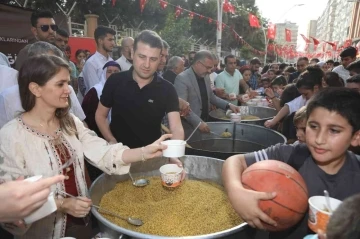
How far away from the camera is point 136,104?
282cm

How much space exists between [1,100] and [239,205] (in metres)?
2.31

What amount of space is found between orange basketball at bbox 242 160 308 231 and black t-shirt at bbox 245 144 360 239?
0.14m

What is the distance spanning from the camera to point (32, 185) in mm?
1041

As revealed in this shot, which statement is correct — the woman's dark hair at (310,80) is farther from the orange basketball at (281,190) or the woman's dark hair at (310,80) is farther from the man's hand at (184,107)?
the orange basketball at (281,190)

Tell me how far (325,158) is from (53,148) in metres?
1.78

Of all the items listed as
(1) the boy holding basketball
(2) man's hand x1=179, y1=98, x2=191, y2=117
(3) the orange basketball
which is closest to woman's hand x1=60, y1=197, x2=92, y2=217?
(1) the boy holding basketball

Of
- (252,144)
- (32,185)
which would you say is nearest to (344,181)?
(32,185)

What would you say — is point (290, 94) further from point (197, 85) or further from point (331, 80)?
point (197, 85)

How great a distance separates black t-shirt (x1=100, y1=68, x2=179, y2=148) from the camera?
283 cm

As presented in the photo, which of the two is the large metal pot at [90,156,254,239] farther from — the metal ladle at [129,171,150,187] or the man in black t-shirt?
the man in black t-shirt

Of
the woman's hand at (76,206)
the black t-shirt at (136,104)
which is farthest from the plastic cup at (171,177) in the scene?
the black t-shirt at (136,104)

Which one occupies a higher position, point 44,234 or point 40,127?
point 40,127

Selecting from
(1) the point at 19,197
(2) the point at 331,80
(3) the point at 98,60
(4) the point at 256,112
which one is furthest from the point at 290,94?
(1) the point at 19,197

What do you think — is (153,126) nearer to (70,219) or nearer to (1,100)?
(70,219)
